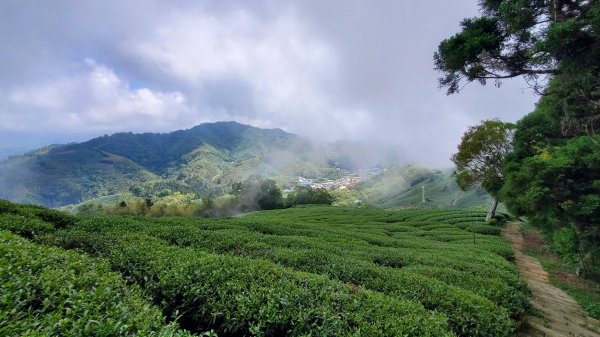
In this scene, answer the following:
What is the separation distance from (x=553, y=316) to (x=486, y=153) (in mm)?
23120

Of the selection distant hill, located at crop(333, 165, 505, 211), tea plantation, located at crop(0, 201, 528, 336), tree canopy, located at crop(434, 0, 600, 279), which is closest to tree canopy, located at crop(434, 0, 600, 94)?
tree canopy, located at crop(434, 0, 600, 279)

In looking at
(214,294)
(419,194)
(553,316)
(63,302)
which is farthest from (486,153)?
(419,194)

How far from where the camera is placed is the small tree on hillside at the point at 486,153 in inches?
1070

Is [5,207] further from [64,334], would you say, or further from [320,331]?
[320,331]

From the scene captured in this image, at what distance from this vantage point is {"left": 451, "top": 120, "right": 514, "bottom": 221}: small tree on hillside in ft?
89.2

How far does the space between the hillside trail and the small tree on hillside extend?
13807 millimetres

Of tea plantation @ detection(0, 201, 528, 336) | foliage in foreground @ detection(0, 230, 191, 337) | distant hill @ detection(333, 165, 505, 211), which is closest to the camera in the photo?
foliage in foreground @ detection(0, 230, 191, 337)

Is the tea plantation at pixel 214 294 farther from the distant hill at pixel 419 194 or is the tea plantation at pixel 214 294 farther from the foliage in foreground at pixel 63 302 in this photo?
the distant hill at pixel 419 194

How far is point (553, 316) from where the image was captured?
29.0 ft

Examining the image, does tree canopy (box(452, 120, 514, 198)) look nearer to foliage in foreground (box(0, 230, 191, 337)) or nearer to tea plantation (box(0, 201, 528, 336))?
tea plantation (box(0, 201, 528, 336))

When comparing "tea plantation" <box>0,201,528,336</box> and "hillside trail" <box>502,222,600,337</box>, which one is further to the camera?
"hillside trail" <box>502,222,600,337</box>

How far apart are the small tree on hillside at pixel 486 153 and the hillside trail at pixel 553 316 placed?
1381 centimetres

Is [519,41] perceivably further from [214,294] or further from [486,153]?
[486,153]

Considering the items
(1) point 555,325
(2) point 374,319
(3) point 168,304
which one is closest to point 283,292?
(2) point 374,319
